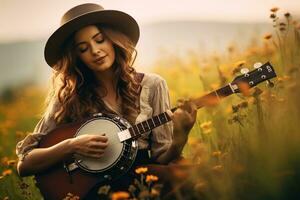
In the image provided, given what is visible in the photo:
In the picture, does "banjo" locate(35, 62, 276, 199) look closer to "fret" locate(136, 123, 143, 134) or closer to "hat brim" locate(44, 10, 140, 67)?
"fret" locate(136, 123, 143, 134)

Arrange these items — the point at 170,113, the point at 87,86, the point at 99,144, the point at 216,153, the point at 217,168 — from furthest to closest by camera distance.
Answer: the point at 87,86 → the point at 99,144 → the point at 170,113 → the point at 216,153 → the point at 217,168

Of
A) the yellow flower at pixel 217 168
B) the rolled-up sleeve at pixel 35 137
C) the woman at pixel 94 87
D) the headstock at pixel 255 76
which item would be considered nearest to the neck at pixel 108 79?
the woman at pixel 94 87

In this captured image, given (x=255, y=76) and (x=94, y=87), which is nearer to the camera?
(x=255, y=76)

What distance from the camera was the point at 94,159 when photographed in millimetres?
2412

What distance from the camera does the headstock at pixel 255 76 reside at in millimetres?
2180

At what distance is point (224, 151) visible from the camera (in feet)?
7.13

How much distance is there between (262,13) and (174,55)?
0.52 metres

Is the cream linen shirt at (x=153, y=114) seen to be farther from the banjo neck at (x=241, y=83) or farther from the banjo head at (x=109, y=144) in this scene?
the banjo neck at (x=241, y=83)

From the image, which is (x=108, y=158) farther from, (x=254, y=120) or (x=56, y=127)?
(x=254, y=120)

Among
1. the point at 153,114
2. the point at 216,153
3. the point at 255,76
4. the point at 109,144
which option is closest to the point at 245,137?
the point at 216,153

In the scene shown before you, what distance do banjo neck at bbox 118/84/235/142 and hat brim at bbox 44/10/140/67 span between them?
494mm

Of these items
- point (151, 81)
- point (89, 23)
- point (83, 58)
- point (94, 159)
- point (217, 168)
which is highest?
point (89, 23)

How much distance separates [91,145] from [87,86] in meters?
0.32

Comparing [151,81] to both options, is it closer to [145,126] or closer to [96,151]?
[145,126]
